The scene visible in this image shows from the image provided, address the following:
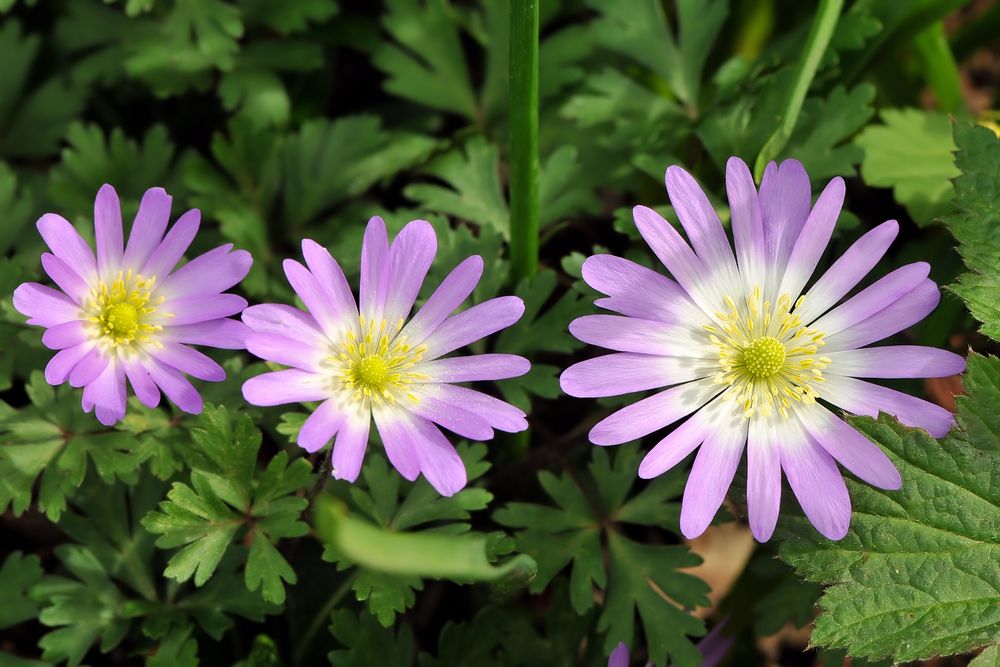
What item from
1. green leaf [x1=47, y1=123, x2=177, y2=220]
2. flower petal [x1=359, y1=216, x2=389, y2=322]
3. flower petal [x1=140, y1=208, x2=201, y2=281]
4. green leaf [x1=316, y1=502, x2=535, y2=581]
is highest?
green leaf [x1=47, y1=123, x2=177, y2=220]

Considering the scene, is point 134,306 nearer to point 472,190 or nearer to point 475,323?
point 475,323

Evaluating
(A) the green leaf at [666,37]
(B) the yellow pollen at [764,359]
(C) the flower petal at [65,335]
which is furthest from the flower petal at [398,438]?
(A) the green leaf at [666,37]

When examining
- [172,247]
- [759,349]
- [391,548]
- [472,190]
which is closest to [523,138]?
[472,190]

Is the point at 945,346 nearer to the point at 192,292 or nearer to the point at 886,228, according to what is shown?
the point at 886,228

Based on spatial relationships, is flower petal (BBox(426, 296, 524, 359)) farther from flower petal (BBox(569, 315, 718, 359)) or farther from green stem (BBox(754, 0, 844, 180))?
green stem (BBox(754, 0, 844, 180))

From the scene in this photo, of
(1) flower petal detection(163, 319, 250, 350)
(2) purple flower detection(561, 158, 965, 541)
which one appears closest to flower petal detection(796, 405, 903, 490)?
(2) purple flower detection(561, 158, 965, 541)
